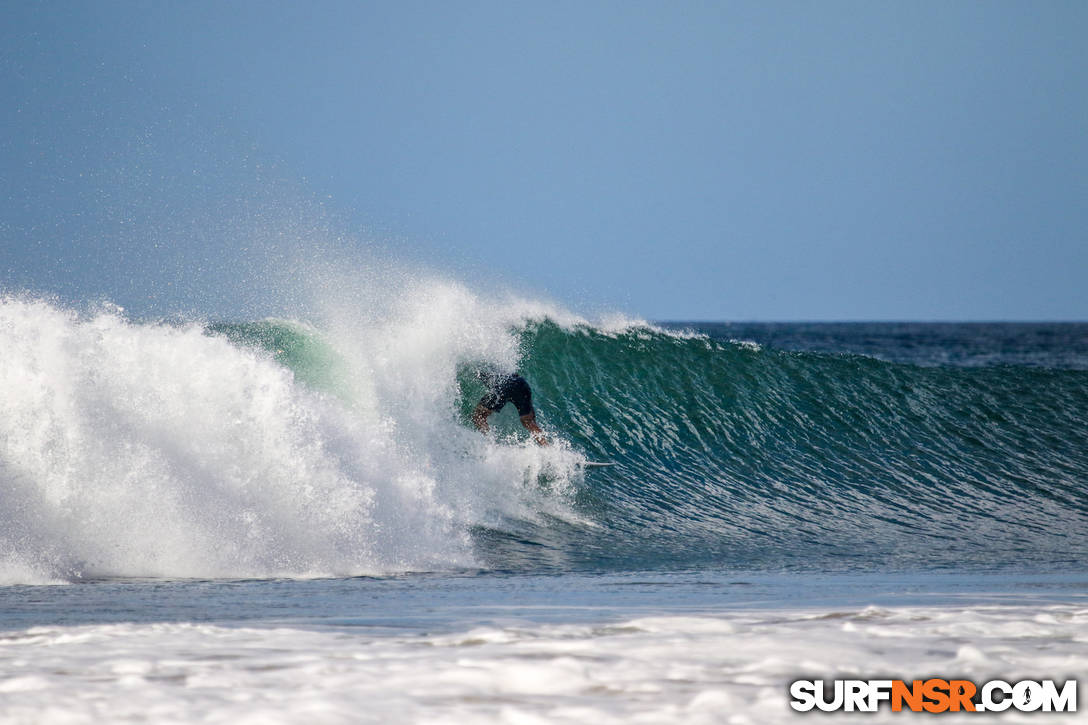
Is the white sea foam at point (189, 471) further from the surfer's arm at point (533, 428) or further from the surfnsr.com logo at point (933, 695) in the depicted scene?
the surfnsr.com logo at point (933, 695)

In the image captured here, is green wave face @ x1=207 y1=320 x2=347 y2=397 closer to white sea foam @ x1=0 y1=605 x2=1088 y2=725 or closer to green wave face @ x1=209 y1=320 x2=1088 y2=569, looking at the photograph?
green wave face @ x1=209 y1=320 x2=1088 y2=569

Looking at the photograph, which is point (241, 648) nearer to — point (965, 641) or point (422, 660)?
point (422, 660)

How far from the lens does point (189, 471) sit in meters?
7.23

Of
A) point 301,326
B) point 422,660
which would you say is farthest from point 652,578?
point 301,326

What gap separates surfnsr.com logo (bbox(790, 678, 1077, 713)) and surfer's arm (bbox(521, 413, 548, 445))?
693cm

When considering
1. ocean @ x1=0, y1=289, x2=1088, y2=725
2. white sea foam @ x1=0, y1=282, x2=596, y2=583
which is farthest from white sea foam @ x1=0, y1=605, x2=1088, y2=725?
white sea foam @ x1=0, y1=282, x2=596, y2=583

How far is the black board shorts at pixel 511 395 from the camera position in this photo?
34.9 feet

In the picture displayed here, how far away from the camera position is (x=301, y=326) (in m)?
12.0

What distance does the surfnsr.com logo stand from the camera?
11.0 ft

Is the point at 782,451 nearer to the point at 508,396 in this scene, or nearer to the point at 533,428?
the point at 533,428

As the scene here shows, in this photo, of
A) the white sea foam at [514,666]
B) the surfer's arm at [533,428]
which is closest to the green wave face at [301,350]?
the surfer's arm at [533,428]

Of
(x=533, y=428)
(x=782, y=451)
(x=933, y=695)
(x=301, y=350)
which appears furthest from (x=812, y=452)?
(x=933, y=695)

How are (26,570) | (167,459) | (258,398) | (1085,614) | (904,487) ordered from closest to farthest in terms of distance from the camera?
(1085,614)
(26,570)
(167,459)
(258,398)
(904,487)

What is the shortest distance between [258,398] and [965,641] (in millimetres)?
5158
